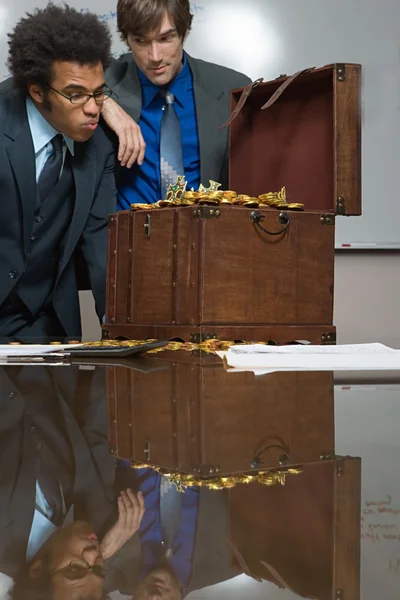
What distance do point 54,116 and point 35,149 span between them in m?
0.10

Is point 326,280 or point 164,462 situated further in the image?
point 326,280

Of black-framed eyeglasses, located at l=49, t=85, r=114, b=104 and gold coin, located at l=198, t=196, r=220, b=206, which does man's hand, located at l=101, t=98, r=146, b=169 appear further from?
gold coin, located at l=198, t=196, r=220, b=206

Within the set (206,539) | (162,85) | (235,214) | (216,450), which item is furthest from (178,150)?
(206,539)

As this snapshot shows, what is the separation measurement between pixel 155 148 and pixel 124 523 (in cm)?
223

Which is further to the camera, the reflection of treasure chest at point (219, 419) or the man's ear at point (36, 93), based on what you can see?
the man's ear at point (36, 93)

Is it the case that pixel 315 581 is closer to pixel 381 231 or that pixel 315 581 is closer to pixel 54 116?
pixel 54 116

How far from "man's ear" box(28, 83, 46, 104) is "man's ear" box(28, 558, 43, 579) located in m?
2.19

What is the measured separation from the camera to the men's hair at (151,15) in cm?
240

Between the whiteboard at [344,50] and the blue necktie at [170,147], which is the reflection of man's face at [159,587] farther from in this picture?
the whiteboard at [344,50]

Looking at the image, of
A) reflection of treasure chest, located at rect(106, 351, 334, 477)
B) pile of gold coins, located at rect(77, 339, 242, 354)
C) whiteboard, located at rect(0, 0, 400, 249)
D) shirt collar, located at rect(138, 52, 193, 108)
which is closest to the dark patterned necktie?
shirt collar, located at rect(138, 52, 193, 108)

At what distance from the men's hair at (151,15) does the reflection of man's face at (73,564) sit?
229 centimetres

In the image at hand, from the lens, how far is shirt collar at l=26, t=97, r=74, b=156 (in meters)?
2.32

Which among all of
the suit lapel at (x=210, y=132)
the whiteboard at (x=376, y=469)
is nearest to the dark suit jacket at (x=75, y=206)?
the suit lapel at (x=210, y=132)

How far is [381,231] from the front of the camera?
3297 mm
